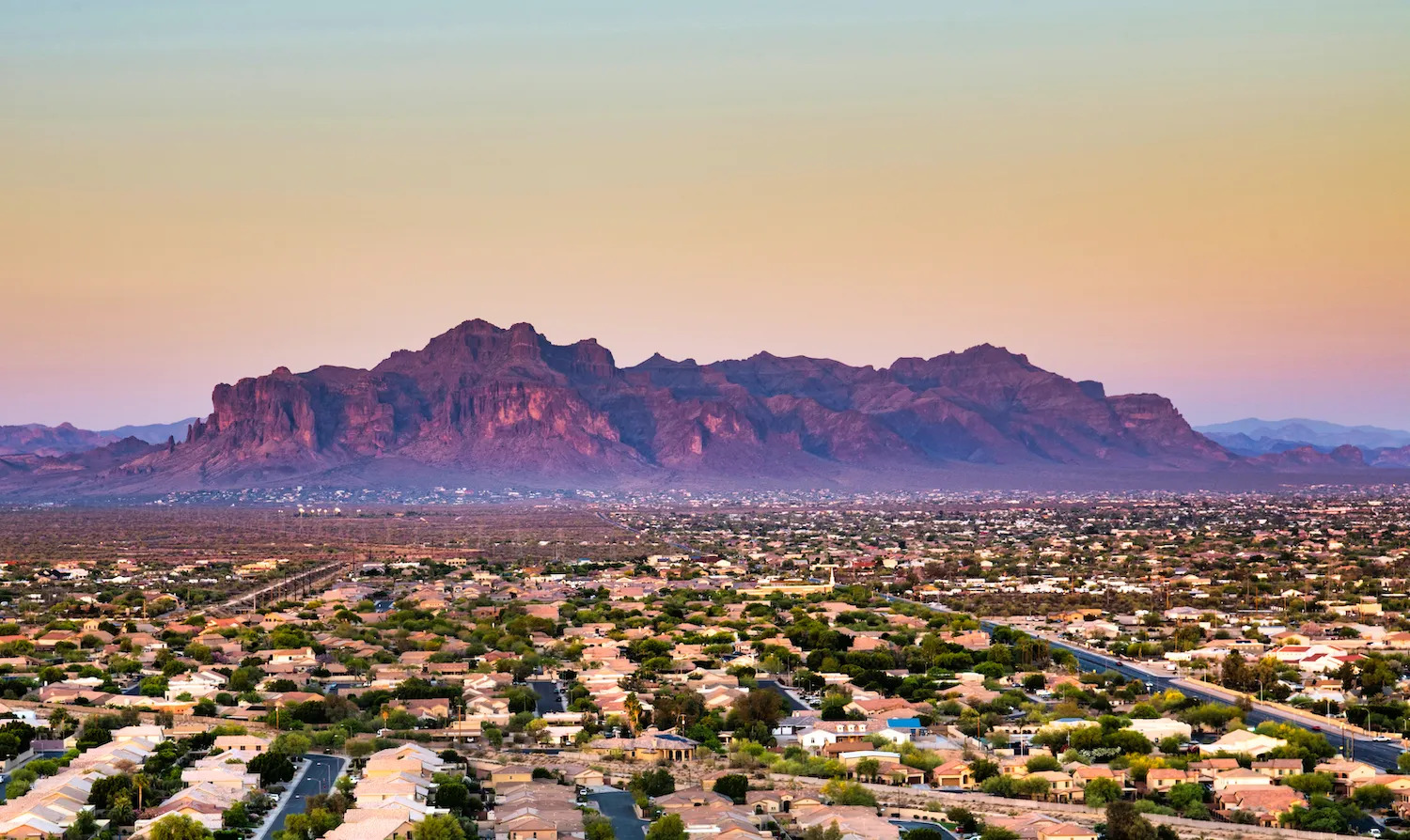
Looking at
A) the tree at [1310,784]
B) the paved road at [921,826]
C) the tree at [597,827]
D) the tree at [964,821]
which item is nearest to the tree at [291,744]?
the tree at [597,827]

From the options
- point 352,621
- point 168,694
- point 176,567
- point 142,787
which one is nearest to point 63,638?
point 352,621

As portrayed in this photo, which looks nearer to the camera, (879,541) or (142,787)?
(142,787)

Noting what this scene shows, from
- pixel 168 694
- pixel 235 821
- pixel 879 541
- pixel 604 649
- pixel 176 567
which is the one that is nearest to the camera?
pixel 235 821

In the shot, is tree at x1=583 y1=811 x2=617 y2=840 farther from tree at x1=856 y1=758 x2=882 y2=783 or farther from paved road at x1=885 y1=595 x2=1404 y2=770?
paved road at x1=885 y1=595 x2=1404 y2=770

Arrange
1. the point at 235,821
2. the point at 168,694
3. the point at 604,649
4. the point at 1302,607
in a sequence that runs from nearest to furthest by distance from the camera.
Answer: the point at 235,821, the point at 168,694, the point at 604,649, the point at 1302,607

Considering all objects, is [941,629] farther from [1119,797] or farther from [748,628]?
[1119,797]

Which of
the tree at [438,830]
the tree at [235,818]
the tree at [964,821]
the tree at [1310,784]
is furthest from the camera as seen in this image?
the tree at [1310,784]

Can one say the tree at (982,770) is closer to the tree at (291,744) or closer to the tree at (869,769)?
the tree at (869,769)
